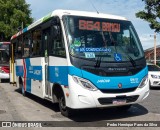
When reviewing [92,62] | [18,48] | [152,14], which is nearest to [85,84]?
[92,62]

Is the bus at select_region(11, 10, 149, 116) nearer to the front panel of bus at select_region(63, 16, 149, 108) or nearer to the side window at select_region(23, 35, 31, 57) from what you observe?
the front panel of bus at select_region(63, 16, 149, 108)

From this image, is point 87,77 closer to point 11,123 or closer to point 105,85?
point 105,85

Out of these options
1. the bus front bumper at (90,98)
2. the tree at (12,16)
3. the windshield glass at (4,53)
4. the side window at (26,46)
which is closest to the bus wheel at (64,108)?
the bus front bumper at (90,98)

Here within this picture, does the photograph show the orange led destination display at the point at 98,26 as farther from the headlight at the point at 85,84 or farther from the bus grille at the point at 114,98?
the bus grille at the point at 114,98

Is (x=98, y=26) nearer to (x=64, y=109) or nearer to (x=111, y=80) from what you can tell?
(x=111, y=80)

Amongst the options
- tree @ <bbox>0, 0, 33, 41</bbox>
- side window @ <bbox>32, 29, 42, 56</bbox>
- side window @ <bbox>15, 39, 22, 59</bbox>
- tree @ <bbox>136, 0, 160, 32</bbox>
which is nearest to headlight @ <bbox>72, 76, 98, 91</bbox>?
side window @ <bbox>32, 29, 42, 56</bbox>

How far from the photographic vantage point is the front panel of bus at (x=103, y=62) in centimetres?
781

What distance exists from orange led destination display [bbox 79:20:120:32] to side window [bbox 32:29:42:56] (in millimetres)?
2511

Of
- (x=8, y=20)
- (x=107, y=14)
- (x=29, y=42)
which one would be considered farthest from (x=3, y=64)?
(x=8, y=20)

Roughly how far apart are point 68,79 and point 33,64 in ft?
12.2

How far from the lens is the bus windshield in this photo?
818 cm

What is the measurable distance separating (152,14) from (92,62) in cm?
1561

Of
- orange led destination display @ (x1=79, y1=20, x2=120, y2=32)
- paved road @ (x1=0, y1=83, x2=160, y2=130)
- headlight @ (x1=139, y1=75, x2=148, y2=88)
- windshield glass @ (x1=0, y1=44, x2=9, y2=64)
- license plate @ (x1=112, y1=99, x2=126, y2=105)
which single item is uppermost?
orange led destination display @ (x1=79, y1=20, x2=120, y2=32)

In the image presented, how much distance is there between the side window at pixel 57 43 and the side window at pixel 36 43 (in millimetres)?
1507
